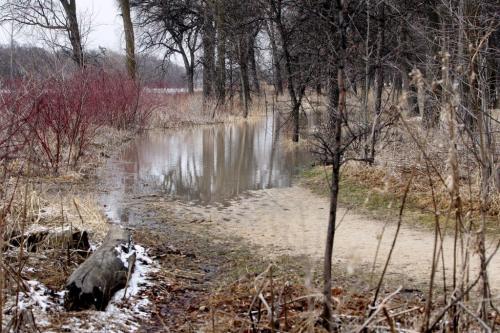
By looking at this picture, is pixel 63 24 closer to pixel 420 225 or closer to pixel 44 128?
pixel 44 128

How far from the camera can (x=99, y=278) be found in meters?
4.11

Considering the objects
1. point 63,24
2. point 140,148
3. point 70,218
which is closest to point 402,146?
point 70,218

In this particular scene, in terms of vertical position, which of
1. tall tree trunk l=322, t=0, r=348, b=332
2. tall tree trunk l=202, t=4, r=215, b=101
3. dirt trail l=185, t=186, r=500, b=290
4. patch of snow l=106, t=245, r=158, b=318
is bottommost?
patch of snow l=106, t=245, r=158, b=318

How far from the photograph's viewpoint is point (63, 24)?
68.5 feet

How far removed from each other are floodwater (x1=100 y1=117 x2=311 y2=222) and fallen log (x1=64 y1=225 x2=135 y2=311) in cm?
253

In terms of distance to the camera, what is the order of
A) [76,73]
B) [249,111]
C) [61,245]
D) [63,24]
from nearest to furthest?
[61,245] → [76,73] → [63,24] → [249,111]

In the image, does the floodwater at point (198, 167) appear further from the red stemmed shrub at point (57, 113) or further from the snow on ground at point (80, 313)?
the snow on ground at point (80, 313)

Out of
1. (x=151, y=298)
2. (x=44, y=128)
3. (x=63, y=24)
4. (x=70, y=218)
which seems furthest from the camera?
(x=63, y=24)

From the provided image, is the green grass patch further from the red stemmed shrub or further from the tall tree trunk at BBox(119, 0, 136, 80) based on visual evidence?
the tall tree trunk at BBox(119, 0, 136, 80)

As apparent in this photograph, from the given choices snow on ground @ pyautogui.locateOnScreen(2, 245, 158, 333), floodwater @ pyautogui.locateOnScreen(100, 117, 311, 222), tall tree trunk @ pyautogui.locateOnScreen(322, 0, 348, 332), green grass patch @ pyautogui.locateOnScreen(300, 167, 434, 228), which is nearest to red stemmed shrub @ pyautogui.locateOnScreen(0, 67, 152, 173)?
floodwater @ pyautogui.locateOnScreen(100, 117, 311, 222)

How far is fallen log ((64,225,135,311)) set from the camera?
155 inches

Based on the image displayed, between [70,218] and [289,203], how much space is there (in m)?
3.42

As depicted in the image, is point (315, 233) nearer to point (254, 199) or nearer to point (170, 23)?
point (254, 199)

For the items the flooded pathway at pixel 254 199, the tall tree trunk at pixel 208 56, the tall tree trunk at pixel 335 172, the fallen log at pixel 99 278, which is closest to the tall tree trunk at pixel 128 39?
the tall tree trunk at pixel 208 56
